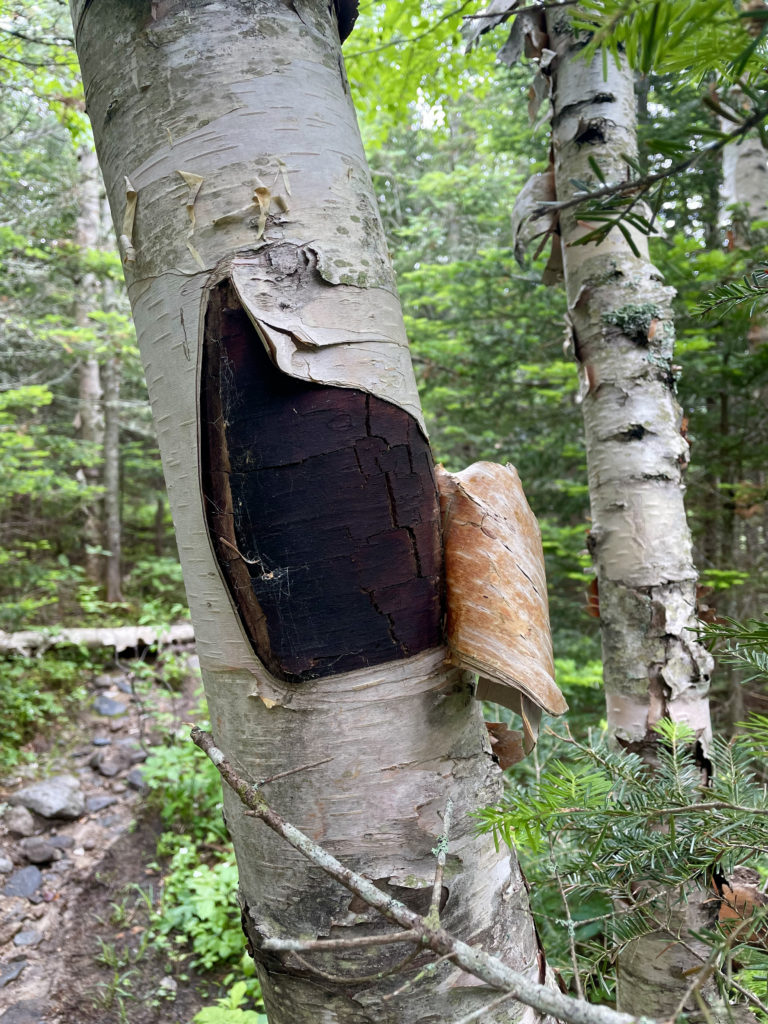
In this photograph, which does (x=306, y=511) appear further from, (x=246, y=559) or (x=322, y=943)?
(x=322, y=943)

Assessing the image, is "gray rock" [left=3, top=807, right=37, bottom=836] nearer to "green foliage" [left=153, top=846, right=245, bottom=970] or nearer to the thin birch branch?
"green foliage" [left=153, top=846, right=245, bottom=970]

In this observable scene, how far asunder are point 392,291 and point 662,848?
3.04 ft

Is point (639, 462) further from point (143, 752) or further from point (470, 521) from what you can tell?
point (143, 752)

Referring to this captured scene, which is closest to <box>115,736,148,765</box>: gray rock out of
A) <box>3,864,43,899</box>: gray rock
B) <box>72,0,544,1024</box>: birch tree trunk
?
<box>3,864,43,899</box>: gray rock

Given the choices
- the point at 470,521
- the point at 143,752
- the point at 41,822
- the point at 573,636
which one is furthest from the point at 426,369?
the point at 470,521

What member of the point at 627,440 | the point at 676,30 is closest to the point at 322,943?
the point at 676,30

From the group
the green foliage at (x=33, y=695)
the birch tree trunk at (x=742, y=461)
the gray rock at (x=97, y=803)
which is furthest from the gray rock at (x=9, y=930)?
the birch tree trunk at (x=742, y=461)

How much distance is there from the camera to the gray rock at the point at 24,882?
12.4 ft

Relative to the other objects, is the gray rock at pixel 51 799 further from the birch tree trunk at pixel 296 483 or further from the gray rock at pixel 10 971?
the birch tree trunk at pixel 296 483

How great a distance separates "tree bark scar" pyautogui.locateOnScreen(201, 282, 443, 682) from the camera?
79 cm

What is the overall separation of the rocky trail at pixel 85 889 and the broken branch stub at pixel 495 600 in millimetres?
3360

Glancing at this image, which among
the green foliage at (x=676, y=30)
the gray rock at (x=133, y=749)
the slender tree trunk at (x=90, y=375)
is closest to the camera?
the green foliage at (x=676, y=30)

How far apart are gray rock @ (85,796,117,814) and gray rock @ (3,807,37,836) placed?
0.41 metres

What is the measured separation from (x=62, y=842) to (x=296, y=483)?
479 centimetres
